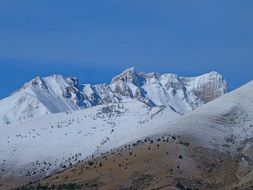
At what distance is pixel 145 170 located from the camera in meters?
185

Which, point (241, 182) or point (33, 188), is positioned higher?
point (33, 188)

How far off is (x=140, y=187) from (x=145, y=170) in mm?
12669

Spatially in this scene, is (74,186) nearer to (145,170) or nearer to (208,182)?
(145,170)

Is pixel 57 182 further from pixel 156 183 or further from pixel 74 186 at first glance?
pixel 156 183

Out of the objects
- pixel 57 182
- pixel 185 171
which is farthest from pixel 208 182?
pixel 57 182

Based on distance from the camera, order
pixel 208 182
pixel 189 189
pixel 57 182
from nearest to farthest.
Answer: pixel 189 189
pixel 208 182
pixel 57 182

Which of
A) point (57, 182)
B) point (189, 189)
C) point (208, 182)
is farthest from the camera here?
point (57, 182)

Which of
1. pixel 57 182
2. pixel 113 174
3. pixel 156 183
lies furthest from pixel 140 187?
pixel 57 182

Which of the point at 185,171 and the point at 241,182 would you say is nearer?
the point at 241,182

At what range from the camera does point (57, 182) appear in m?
193

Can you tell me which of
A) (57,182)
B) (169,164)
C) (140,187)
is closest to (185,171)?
(169,164)

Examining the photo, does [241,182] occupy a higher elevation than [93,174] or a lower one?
lower

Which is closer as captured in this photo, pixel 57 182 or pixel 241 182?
pixel 241 182

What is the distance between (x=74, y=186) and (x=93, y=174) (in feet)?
42.1
